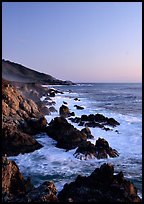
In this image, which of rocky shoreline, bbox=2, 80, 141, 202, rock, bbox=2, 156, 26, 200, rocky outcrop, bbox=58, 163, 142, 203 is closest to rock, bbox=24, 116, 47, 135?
rocky shoreline, bbox=2, 80, 141, 202

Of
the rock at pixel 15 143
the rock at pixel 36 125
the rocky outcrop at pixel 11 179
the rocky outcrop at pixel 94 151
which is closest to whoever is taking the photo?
the rocky outcrop at pixel 11 179

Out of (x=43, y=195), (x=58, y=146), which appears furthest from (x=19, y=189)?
(x=58, y=146)

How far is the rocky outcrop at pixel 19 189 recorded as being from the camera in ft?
23.2

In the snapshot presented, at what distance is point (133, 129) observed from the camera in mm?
22188

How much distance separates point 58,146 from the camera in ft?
52.6

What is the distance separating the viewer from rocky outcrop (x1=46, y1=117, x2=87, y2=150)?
1589 cm

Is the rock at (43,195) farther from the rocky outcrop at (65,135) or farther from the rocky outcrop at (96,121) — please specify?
the rocky outcrop at (96,121)

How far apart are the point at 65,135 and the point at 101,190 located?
827 cm

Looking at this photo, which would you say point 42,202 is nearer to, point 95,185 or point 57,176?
point 95,185

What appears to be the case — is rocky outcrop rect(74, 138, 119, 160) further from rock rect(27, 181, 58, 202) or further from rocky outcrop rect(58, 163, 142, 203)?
rock rect(27, 181, 58, 202)

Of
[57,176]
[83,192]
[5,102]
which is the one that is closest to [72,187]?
[83,192]

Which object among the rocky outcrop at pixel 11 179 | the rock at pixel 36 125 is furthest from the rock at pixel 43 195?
the rock at pixel 36 125

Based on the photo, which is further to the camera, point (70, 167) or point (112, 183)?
point (70, 167)

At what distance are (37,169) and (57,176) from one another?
137cm
